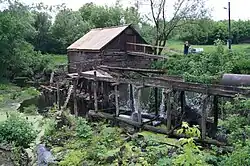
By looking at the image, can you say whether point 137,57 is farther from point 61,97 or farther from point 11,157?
point 11,157

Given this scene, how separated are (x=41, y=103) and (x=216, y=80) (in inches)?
726

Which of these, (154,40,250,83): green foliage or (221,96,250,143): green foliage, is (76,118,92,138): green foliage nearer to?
(154,40,250,83): green foliage

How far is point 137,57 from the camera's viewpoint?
35594 millimetres

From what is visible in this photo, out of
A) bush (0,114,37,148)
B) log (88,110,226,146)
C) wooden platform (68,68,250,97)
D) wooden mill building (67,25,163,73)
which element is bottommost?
log (88,110,226,146)

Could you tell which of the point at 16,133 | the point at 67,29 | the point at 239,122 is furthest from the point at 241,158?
the point at 67,29

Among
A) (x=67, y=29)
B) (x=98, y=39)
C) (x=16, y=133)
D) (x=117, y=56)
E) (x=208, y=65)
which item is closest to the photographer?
(x=16, y=133)

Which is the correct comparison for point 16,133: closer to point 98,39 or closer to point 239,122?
point 239,122

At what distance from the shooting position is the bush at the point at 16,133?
1528 cm

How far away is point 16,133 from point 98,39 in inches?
808

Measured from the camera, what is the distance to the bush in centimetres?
1528

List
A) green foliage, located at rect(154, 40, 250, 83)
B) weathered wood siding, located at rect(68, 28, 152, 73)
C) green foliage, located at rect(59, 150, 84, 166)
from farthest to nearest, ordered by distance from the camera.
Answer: weathered wood siding, located at rect(68, 28, 152, 73) < green foliage, located at rect(154, 40, 250, 83) < green foliage, located at rect(59, 150, 84, 166)

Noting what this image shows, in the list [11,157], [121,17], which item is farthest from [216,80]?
[121,17]

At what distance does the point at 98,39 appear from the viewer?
34.8m

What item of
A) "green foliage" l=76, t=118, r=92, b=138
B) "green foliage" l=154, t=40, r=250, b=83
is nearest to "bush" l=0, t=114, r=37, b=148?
"green foliage" l=76, t=118, r=92, b=138
